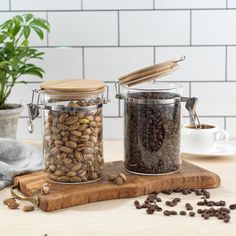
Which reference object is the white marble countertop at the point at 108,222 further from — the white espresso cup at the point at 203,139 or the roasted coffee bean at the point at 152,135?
the white espresso cup at the point at 203,139

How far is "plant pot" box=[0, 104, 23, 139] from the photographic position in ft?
5.37

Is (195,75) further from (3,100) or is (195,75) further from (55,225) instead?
(55,225)

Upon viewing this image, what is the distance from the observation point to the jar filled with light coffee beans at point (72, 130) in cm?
127

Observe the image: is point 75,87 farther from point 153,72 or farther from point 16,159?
point 16,159

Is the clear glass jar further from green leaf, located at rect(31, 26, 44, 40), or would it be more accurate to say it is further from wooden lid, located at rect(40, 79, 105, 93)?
green leaf, located at rect(31, 26, 44, 40)

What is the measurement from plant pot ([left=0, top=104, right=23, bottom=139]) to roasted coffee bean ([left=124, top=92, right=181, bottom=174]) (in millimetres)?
399

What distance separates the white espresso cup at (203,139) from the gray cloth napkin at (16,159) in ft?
1.34

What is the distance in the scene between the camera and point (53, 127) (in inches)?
50.8

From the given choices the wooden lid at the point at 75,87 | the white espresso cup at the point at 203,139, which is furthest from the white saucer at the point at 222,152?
the wooden lid at the point at 75,87

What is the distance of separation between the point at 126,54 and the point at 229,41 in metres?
0.32

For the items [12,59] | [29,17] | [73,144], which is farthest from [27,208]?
[29,17]

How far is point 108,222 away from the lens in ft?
3.71

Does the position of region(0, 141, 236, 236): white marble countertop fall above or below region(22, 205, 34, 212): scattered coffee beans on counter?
below

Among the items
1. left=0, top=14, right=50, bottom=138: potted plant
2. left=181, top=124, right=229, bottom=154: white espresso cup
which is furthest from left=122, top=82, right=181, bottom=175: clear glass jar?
left=0, top=14, right=50, bottom=138: potted plant
